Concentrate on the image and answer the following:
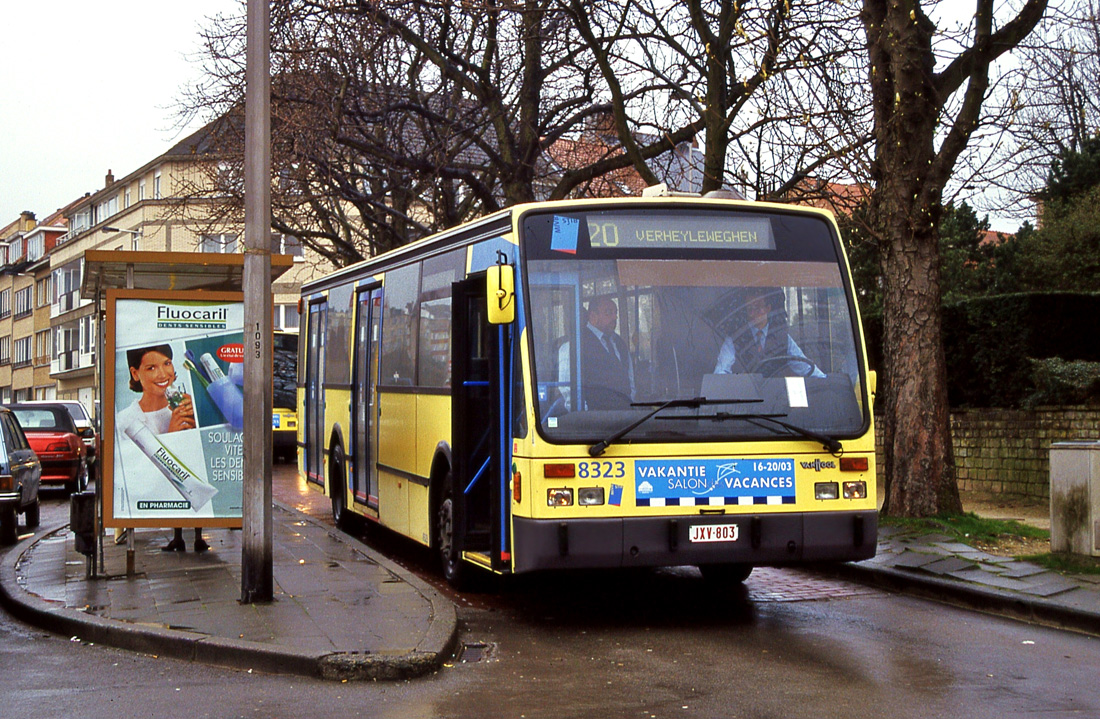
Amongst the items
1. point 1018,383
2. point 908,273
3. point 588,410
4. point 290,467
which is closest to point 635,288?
point 588,410

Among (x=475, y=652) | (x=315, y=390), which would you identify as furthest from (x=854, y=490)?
(x=315, y=390)

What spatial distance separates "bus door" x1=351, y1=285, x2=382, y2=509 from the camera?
45.8ft

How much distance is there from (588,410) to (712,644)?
1.73 metres

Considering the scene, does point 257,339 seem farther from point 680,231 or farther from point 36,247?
point 36,247

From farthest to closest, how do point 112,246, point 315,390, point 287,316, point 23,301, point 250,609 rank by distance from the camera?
point 23,301 < point 112,246 < point 287,316 < point 315,390 < point 250,609

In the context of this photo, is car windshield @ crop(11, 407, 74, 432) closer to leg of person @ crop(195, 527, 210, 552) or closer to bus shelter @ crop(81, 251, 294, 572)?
leg of person @ crop(195, 527, 210, 552)

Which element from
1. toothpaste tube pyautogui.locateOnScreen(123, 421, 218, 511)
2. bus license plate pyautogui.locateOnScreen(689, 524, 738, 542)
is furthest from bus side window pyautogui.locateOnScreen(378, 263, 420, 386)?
bus license plate pyautogui.locateOnScreen(689, 524, 738, 542)

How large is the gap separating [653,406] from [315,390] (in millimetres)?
9022

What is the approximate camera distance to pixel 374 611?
30.2ft

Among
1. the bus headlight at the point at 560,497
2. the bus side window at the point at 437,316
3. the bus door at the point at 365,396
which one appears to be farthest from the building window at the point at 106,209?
the bus headlight at the point at 560,497

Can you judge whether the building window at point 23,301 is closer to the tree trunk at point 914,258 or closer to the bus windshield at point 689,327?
the tree trunk at point 914,258

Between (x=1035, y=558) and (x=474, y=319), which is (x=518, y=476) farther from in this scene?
(x=1035, y=558)

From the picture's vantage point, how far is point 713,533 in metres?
9.20

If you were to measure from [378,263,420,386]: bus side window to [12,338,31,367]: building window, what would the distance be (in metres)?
84.0
